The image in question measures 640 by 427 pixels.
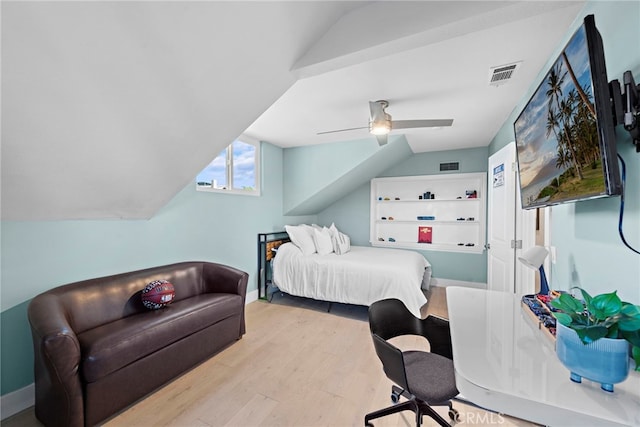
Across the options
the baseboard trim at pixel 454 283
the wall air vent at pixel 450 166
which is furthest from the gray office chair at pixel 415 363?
the wall air vent at pixel 450 166

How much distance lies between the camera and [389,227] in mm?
5082

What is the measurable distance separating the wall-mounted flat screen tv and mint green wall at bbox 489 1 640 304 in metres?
0.14

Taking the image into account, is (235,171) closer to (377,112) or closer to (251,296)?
(251,296)

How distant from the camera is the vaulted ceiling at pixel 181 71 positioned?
1.10 m

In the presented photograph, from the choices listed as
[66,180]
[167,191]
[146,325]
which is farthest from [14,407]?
[167,191]

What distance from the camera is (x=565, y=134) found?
1.14 metres

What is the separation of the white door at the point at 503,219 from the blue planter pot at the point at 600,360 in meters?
1.98

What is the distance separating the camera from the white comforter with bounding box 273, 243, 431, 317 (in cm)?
298

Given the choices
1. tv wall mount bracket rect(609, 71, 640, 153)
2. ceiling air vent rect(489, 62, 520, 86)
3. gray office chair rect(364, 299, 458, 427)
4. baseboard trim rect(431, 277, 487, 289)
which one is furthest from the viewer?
baseboard trim rect(431, 277, 487, 289)

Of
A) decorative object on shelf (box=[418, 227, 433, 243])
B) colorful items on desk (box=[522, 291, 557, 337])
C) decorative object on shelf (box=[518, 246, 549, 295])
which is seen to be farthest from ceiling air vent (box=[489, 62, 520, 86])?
decorative object on shelf (box=[418, 227, 433, 243])

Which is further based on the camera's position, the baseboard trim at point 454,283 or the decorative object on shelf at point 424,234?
the decorative object on shelf at point 424,234

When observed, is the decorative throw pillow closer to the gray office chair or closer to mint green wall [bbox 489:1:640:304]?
the gray office chair

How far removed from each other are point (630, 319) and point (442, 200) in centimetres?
427

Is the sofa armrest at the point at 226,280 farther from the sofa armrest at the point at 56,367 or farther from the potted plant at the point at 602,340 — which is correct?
the potted plant at the point at 602,340
